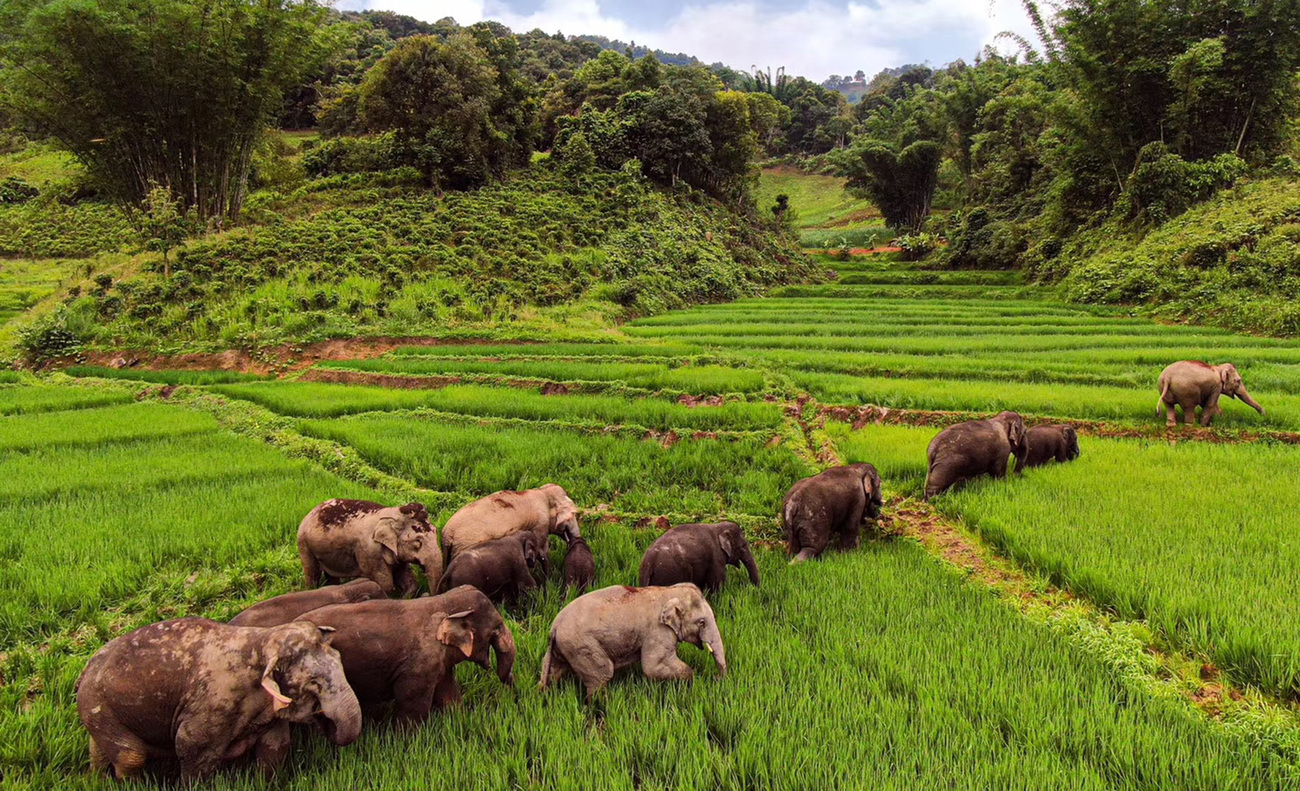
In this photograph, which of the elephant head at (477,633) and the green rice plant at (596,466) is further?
the green rice plant at (596,466)

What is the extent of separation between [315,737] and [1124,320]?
23.5 meters

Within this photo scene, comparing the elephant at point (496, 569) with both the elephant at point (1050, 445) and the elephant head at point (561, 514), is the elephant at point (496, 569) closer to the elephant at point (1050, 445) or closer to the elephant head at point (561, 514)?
the elephant head at point (561, 514)

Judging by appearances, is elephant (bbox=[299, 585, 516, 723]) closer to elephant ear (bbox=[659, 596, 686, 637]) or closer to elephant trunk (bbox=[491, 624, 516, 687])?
elephant trunk (bbox=[491, 624, 516, 687])

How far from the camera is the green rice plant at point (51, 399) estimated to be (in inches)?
447

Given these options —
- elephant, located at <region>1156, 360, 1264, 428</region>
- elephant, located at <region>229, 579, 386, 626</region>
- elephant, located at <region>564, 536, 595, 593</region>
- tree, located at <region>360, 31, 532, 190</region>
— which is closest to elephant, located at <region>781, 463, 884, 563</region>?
elephant, located at <region>564, 536, 595, 593</region>

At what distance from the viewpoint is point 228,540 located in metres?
5.50

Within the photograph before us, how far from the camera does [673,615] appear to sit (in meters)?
3.64

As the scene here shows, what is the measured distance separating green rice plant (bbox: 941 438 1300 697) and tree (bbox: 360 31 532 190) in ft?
102

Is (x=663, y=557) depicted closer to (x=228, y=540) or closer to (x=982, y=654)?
(x=982, y=654)

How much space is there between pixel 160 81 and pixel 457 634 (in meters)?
25.8

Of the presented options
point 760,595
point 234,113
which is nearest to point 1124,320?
point 760,595

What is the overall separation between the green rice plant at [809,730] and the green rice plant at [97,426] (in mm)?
6874

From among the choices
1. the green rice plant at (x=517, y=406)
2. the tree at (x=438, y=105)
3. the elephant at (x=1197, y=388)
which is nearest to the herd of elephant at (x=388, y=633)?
the green rice plant at (x=517, y=406)

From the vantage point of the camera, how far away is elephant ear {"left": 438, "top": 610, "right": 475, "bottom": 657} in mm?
3361
